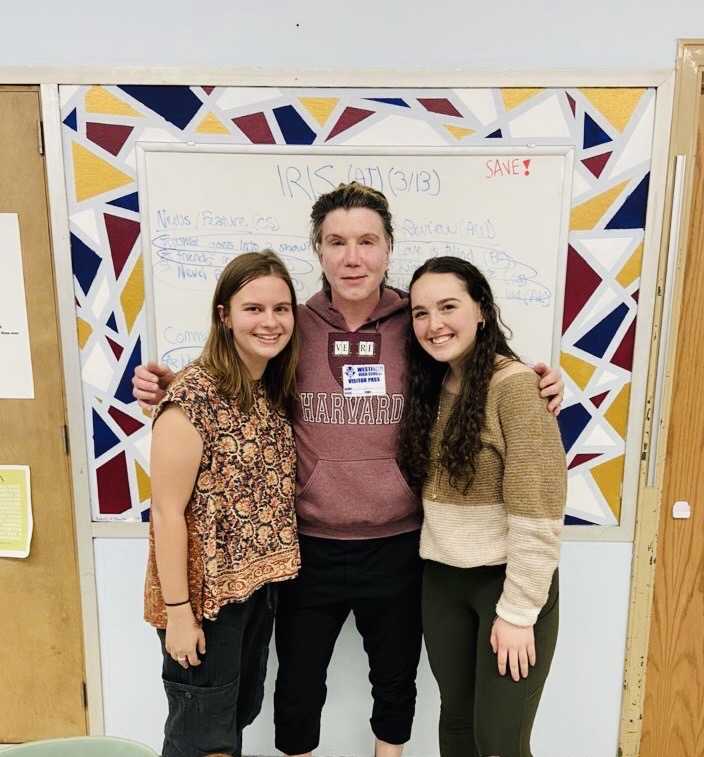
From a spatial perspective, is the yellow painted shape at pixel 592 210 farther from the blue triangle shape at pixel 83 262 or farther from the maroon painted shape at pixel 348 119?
the blue triangle shape at pixel 83 262

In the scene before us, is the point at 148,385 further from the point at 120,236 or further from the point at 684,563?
the point at 684,563

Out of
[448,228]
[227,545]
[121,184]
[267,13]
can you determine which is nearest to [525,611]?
[227,545]

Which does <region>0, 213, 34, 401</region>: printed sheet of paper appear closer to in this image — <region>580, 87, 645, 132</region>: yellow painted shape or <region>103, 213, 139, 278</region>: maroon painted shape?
<region>103, 213, 139, 278</region>: maroon painted shape

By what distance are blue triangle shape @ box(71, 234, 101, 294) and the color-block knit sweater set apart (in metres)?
1.10

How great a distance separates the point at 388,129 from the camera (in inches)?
59.4

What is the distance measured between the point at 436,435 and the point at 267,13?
121 centimetres

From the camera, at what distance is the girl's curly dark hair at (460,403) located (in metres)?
1.18

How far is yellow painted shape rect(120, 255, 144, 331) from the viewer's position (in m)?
1.59

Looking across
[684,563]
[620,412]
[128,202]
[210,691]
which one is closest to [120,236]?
[128,202]

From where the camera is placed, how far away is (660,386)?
1587mm

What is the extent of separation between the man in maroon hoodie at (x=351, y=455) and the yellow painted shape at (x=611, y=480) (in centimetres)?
55

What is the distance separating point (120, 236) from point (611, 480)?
162 cm

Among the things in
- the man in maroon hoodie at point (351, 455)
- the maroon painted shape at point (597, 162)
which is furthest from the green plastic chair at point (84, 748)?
the maroon painted shape at point (597, 162)

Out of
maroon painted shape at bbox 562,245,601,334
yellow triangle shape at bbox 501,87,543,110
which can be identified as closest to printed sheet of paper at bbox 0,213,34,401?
yellow triangle shape at bbox 501,87,543,110
